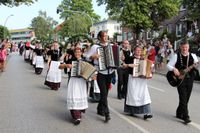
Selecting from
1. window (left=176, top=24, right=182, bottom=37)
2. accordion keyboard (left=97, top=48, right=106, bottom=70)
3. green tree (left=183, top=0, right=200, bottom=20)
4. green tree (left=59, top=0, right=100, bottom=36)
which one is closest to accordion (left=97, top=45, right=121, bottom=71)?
accordion keyboard (left=97, top=48, right=106, bottom=70)

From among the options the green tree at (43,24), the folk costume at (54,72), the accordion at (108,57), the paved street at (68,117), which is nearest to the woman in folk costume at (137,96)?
the paved street at (68,117)

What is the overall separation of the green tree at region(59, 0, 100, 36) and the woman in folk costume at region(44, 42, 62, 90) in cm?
6362

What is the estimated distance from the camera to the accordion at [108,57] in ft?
30.0

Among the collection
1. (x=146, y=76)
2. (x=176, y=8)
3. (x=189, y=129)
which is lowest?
(x=189, y=129)

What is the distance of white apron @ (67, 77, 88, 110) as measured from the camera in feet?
29.3

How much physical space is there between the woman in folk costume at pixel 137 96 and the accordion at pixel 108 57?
47cm

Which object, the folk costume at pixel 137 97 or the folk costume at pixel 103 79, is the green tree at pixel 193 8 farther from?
the folk costume at pixel 103 79

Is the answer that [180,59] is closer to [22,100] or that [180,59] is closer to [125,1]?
[22,100]

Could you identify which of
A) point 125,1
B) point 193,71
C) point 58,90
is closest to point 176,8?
point 125,1

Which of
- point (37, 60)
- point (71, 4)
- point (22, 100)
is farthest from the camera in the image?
point (71, 4)

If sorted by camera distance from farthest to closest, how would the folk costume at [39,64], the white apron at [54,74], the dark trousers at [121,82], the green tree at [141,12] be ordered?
the green tree at [141,12] < the folk costume at [39,64] < the white apron at [54,74] < the dark trousers at [121,82]

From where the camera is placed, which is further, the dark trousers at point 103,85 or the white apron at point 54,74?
the white apron at point 54,74

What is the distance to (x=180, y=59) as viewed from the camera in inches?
370

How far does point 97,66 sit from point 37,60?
13332 millimetres
